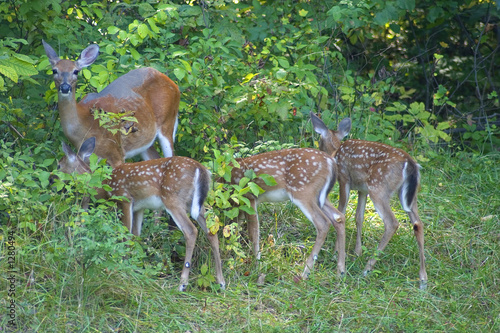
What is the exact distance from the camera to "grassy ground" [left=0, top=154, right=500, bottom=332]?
4.93 m

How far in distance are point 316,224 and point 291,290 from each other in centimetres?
71

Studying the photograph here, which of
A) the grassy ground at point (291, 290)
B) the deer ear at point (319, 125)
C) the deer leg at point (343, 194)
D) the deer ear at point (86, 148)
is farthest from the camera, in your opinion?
the deer ear at point (319, 125)

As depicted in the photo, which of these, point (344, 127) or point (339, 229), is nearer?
point (339, 229)

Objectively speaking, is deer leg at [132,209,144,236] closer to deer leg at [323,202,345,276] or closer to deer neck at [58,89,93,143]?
deer neck at [58,89,93,143]

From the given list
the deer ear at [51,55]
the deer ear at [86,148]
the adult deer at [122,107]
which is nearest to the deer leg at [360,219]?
the adult deer at [122,107]

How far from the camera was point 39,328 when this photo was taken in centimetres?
464

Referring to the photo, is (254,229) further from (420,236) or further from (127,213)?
(420,236)

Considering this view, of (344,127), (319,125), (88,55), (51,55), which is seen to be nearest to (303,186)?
(319,125)

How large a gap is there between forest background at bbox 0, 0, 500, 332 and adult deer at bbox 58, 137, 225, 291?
0.47 feet

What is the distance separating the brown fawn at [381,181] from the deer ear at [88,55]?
2.50 m

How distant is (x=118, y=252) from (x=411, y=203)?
2551 millimetres

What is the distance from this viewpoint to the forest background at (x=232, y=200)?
5043 mm

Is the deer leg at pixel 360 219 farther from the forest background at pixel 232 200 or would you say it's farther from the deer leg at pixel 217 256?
the deer leg at pixel 217 256

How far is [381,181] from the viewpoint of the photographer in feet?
20.1
